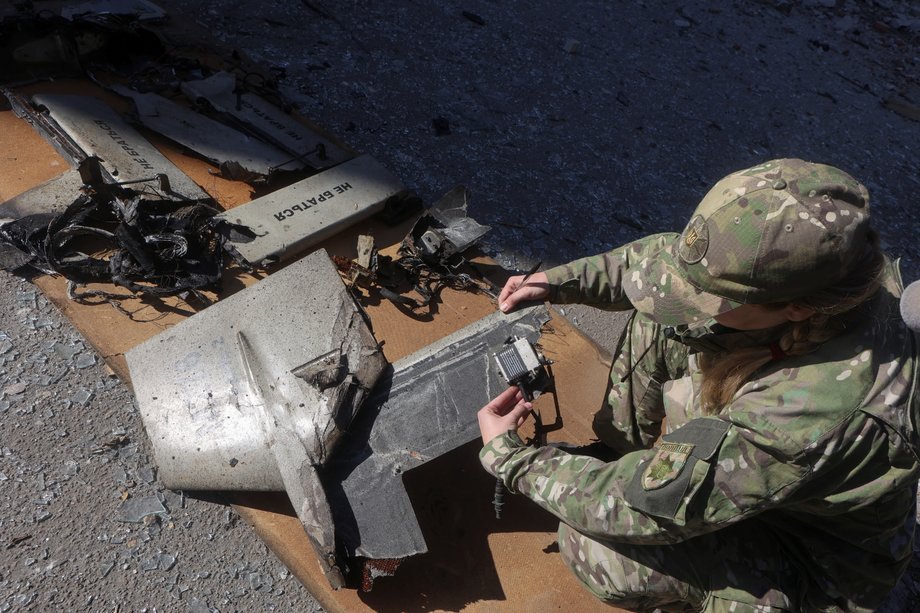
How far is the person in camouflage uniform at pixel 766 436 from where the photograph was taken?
1.62 meters

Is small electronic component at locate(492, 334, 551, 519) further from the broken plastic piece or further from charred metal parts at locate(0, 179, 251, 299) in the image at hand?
charred metal parts at locate(0, 179, 251, 299)

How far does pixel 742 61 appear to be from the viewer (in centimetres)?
585

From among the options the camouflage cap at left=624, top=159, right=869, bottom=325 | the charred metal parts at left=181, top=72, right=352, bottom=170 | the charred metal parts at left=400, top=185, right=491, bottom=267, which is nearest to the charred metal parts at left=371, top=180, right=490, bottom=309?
the charred metal parts at left=400, top=185, right=491, bottom=267

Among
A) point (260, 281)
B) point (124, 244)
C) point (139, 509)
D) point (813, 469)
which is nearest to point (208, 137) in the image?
point (124, 244)

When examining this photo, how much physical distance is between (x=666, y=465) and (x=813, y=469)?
13.0 inches

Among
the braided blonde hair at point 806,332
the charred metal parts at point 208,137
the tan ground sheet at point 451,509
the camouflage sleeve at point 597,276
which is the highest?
the braided blonde hair at point 806,332

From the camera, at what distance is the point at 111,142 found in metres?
3.66

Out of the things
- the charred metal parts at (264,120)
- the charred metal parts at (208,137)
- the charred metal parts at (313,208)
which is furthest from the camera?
the charred metal parts at (264,120)

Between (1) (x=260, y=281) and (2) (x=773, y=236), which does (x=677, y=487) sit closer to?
(2) (x=773, y=236)

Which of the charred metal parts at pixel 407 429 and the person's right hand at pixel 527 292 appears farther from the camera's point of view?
the person's right hand at pixel 527 292

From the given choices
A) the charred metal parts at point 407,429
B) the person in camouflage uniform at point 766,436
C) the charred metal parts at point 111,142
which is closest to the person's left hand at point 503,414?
the person in camouflage uniform at point 766,436

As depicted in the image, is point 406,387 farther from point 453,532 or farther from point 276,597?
point 276,597

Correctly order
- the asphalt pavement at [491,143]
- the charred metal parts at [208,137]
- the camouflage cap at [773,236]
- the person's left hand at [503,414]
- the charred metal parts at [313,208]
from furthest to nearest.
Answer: the charred metal parts at [208,137]
the charred metal parts at [313,208]
the asphalt pavement at [491,143]
the person's left hand at [503,414]
the camouflage cap at [773,236]

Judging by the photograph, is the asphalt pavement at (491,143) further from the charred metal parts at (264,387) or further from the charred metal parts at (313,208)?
the charred metal parts at (313,208)
